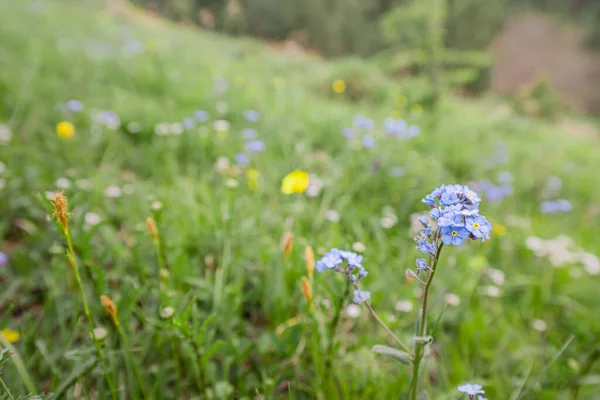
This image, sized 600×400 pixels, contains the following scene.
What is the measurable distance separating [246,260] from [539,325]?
42.7 inches

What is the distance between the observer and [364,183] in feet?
6.91

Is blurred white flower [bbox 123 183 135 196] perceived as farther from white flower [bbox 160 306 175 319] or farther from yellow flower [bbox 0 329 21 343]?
white flower [bbox 160 306 175 319]

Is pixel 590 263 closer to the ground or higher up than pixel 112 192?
higher up

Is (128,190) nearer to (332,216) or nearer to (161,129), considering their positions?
(161,129)

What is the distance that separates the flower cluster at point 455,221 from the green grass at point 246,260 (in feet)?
1.02

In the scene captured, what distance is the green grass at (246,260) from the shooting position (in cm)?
111

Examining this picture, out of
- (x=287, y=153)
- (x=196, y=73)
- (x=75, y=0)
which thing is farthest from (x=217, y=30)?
(x=287, y=153)

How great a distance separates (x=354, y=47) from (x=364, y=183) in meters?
14.0

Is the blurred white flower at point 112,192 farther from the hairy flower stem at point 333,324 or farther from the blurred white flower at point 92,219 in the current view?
the hairy flower stem at point 333,324

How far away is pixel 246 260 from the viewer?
1.46m

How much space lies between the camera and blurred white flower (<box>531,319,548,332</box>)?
150cm

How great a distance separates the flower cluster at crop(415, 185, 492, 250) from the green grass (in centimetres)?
31

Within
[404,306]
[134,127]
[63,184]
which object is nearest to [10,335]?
[63,184]

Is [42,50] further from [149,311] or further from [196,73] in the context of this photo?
[149,311]
